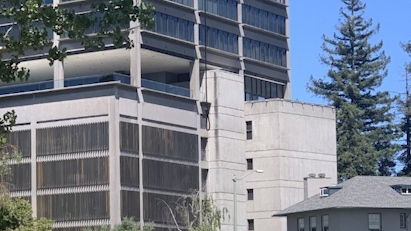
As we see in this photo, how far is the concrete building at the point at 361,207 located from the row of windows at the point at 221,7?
22.4 m

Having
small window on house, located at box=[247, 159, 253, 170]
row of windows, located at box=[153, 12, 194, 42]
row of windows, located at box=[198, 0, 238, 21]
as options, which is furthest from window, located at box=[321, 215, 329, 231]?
row of windows, located at box=[198, 0, 238, 21]

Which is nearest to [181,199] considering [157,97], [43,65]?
[157,97]

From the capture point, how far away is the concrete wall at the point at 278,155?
117500 mm

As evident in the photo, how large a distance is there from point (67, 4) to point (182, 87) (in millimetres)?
14427

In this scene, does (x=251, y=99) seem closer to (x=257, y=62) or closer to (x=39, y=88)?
(x=257, y=62)

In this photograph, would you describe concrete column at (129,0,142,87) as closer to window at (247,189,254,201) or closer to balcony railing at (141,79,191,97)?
balcony railing at (141,79,191,97)

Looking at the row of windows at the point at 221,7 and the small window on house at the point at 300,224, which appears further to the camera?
the row of windows at the point at 221,7

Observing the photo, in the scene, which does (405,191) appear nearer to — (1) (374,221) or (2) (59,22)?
(1) (374,221)

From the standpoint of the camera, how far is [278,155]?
387 feet

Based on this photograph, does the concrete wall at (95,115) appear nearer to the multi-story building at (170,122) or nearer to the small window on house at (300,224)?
the multi-story building at (170,122)

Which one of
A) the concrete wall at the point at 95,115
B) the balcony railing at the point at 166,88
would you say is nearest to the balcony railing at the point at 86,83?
the balcony railing at the point at 166,88

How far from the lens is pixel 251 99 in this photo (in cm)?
12188

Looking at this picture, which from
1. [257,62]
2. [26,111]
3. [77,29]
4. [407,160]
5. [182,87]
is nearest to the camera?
[77,29]

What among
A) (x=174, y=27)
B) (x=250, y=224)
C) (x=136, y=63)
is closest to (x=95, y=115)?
(x=136, y=63)
